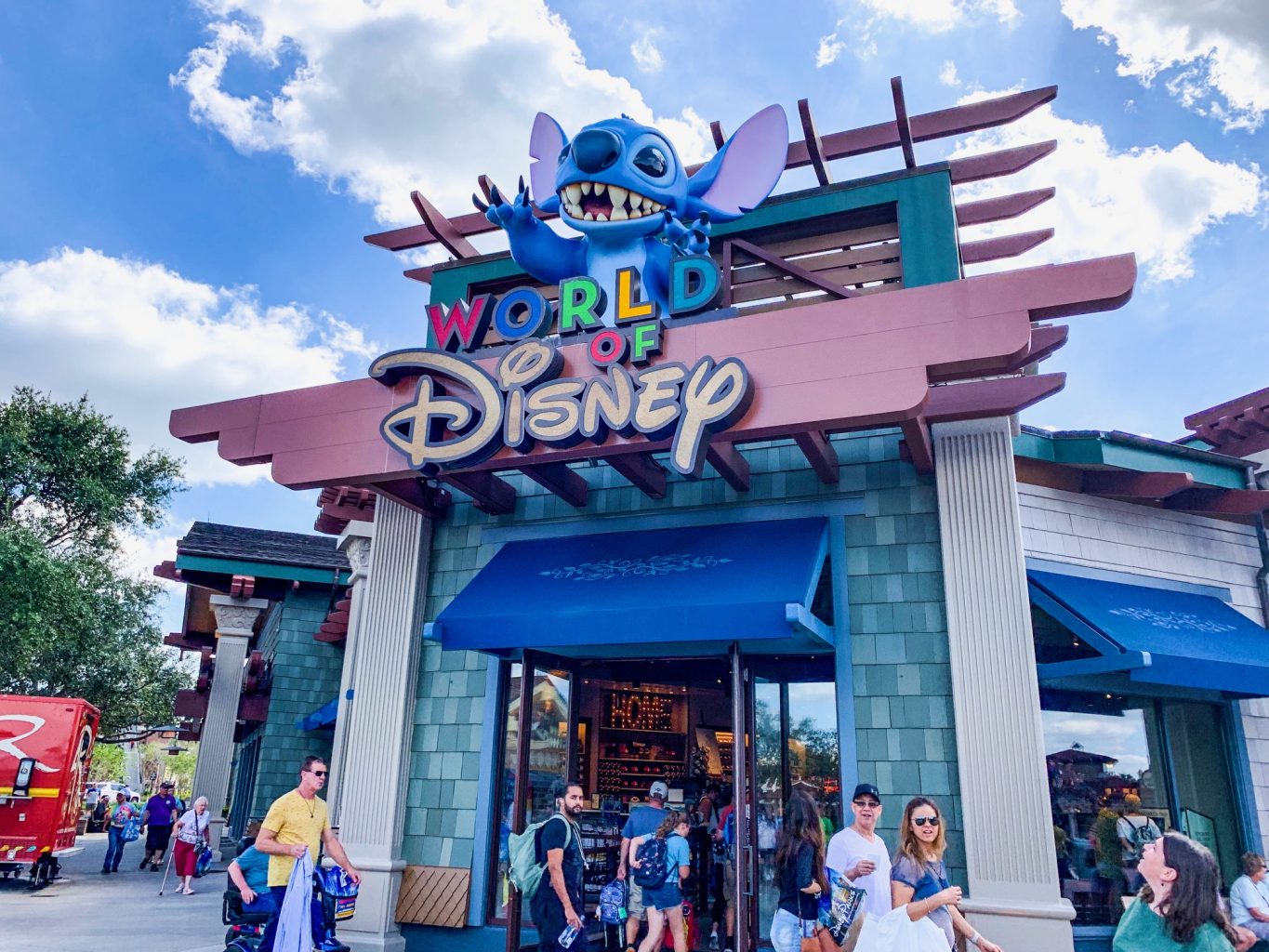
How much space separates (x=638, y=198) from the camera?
33.3 feet

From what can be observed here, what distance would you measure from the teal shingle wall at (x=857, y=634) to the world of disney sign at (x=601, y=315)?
1.94 metres

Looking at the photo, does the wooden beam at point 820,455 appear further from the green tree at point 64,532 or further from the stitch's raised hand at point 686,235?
the green tree at point 64,532

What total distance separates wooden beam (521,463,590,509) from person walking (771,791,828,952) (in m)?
4.14

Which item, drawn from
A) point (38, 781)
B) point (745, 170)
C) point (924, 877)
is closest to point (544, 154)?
Result: point (745, 170)

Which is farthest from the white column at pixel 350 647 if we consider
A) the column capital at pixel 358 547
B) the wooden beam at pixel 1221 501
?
the wooden beam at pixel 1221 501

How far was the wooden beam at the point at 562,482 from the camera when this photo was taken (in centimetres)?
971

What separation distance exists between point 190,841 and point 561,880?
11111 mm

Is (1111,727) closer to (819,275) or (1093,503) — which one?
(1093,503)

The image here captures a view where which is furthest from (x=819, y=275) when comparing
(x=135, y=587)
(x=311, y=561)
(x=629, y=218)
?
(x=135, y=587)

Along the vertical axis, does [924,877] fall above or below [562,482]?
below

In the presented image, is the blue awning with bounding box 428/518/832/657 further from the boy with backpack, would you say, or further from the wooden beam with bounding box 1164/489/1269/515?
the wooden beam with bounding box 1164/489/1269/515

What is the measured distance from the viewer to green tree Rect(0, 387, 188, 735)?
21438mm

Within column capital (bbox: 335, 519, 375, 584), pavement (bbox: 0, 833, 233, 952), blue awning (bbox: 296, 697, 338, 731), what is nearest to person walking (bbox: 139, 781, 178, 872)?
pavement (bbox: 0, 833, 233, 952)

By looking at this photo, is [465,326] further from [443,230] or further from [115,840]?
[115,840]
